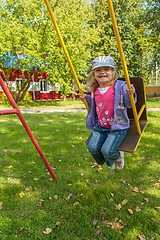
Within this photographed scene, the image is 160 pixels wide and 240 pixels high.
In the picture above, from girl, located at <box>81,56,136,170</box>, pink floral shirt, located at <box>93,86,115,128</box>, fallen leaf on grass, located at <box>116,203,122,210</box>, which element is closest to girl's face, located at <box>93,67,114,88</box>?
girl, located at <box>81,56,136,170</box>

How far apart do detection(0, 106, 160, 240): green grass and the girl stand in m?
0.67

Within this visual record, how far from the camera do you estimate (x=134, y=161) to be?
4555 millimetres

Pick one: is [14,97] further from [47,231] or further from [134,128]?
[47,231]

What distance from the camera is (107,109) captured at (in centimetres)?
280

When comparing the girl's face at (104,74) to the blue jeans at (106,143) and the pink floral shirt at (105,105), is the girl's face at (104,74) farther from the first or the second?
the blue jeans at (106,143)

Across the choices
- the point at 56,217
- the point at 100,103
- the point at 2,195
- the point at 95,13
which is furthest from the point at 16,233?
the point at 95,13

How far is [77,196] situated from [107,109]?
145 centimetres

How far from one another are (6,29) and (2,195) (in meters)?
13.1

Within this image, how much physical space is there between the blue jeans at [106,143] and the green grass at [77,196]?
2.27 ft

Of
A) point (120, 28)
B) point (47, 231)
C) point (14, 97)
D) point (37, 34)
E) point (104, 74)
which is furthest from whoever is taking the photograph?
point (120, 28)

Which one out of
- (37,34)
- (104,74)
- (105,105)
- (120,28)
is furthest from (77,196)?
(120,28)

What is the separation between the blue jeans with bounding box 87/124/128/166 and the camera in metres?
2.71

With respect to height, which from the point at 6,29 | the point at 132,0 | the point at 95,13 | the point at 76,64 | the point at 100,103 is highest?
the point at 132,0

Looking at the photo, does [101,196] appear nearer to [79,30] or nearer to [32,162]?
[32,162]
